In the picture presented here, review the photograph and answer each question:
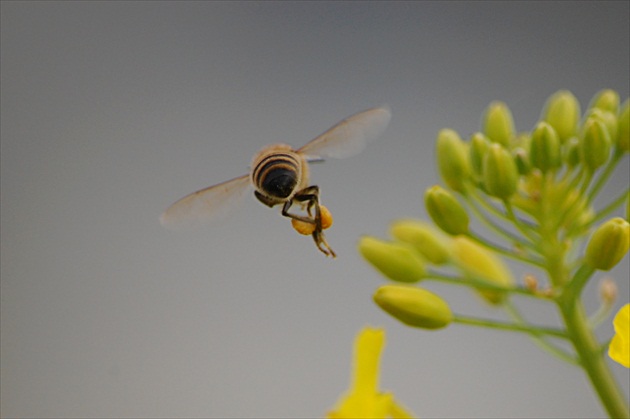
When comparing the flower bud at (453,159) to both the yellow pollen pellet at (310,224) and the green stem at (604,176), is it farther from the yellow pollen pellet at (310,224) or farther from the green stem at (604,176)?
the yellow pollen pellet at (310,224)

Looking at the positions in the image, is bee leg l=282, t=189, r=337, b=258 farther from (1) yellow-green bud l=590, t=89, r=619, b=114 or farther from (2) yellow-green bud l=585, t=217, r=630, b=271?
(1) yellow-green bud l=590, t=89, r=619, b=114

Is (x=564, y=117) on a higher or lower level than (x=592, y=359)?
higher

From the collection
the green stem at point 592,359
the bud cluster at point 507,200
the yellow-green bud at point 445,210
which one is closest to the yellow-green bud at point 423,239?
the bud cluster at point 507,200

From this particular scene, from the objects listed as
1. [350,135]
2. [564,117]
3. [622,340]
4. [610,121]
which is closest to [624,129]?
[610,121]

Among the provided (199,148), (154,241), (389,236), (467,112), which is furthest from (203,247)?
(389,236)

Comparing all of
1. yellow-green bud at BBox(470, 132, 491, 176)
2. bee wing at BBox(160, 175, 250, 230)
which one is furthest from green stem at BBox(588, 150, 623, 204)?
bee wing at BBox(160, 175, 250, 230)

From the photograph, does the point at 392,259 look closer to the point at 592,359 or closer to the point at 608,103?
the point at 592,359
